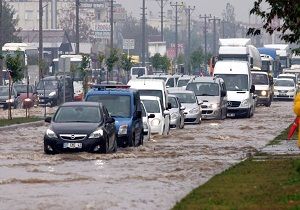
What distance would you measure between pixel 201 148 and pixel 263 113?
3190cm

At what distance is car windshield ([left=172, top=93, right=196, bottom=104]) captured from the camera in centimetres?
5544

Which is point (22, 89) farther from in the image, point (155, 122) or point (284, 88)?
point (155, 122)

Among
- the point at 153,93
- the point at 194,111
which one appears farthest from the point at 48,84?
the point at 153,93

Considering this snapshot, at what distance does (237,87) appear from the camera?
64.4 m

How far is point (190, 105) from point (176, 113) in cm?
431

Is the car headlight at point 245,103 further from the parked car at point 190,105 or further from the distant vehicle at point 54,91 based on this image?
the distant vehicle at point 54,91

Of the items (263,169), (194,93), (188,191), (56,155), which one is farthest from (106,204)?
(194,93)

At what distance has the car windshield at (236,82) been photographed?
64.3 m

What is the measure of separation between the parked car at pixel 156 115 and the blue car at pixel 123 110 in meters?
5.37

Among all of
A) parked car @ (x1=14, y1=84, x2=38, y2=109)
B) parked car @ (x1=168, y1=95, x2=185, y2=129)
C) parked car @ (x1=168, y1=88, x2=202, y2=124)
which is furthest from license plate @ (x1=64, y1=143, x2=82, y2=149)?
parked car @ (x1=14, y1=84, x2=38, y2=109)

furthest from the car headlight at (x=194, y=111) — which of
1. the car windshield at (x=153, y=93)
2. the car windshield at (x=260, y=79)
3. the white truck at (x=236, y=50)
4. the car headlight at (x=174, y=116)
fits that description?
the car windshield at (x=260, y=79)

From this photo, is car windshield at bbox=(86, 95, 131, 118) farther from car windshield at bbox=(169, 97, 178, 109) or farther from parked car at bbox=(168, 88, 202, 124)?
parked car at bbox=(168, 88, 202, 124)

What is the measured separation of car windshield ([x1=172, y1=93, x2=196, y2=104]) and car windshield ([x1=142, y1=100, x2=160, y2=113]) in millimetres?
8907

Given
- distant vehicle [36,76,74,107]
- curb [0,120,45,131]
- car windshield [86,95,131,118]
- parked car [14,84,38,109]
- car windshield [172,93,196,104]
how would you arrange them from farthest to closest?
distant vehicle [36,76,74,107]
parked car [14,84,38,109]
car windshield [172,93,196,104]
curb [0,120,45,131]
car windshield [86,95,131,118]
